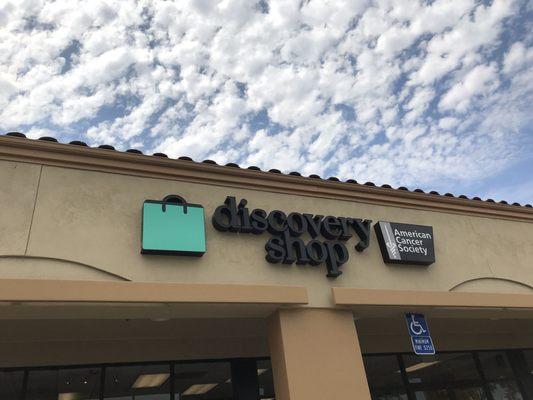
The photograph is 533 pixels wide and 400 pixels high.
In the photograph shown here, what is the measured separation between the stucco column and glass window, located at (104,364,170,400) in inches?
111

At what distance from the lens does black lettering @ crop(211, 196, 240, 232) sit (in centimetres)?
783

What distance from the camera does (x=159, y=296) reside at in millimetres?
6684

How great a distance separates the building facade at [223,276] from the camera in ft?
22.3

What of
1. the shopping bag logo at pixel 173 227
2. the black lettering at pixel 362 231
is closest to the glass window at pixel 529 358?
the black lettering at pixel 362 231

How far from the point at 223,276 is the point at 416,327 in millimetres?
3870

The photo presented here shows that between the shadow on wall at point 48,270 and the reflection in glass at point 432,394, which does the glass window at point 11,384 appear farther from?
the reflection in glass at point 432,394

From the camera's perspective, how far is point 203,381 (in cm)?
939

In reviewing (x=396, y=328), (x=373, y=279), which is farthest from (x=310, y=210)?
(x=396, y=328)

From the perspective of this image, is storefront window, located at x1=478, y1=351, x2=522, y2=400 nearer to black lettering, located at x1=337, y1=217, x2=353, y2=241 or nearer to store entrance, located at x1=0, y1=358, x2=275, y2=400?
store entrance, located at x1=0, y1=358, x2=275, y2=400

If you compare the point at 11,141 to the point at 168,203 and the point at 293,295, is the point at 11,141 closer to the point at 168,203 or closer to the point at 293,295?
the point at 168,203

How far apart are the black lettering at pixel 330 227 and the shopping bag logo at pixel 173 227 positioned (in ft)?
7.87

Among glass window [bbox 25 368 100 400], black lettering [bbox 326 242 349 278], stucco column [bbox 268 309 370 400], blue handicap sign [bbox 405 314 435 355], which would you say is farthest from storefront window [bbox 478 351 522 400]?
glass window [bbox 25 368 100 400]

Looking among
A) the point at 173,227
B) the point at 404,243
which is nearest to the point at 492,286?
the point at 404,243

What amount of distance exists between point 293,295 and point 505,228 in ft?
21.5
